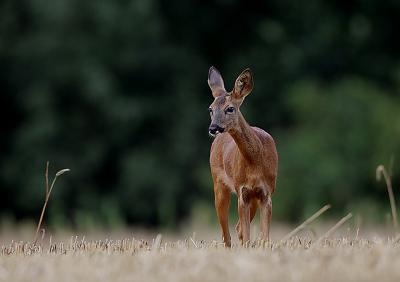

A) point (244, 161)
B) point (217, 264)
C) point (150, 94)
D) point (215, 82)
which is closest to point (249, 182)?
point (244, 161)

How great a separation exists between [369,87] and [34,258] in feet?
68.1

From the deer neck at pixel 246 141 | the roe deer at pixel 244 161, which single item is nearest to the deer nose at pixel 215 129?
the roe deer at pixel 244 161

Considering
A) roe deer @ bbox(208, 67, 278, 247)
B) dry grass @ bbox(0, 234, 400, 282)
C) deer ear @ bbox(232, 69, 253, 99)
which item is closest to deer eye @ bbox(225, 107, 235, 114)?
roe deer @ bbox(208, 67, 278, 247)

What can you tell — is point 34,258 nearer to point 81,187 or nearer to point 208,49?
point 81,187

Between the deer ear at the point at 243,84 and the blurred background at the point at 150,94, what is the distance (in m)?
17.1

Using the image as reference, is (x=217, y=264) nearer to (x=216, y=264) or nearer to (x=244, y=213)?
(x=216, y=264)

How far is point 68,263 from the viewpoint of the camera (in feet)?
21.0

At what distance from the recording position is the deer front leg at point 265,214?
843cm

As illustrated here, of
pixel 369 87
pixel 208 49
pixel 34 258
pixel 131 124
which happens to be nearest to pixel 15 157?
pixel 131 124

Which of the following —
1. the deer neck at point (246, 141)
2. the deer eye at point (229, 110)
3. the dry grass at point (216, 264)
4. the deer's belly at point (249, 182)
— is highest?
the deer eye at point (229, 110)

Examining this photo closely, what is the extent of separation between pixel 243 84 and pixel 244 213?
104 cm

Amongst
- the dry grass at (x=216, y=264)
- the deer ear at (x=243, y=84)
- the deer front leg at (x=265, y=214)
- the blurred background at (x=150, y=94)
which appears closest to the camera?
the dry grass at (x=216, y=264)

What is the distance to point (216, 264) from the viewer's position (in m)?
6.05

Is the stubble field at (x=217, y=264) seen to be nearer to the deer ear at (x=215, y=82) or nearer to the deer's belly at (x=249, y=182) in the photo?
the deer's belly at (x=249, y=182)
